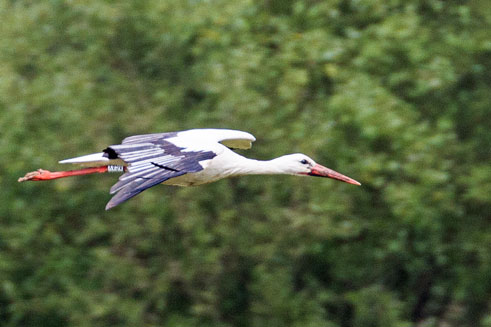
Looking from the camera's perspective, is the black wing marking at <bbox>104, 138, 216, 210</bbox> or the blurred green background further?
the blurred green background

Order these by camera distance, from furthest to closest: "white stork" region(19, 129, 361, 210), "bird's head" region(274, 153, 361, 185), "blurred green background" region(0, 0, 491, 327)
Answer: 1. "blurred green background" region(0, 0, 491, 327)
2. "bird's head" region(274, 153, 361, 185)
3. "white stork" region(19, 129, 361, 210)

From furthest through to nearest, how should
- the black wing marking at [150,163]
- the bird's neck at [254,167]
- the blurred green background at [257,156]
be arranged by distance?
the blurred green background at [257,156] → the bird's neck at [254,167] → the black wing marking at [150,163]

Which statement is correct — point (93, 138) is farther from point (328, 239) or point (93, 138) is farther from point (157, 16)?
point (328, 239)

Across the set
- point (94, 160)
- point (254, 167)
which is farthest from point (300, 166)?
point (94, 160)

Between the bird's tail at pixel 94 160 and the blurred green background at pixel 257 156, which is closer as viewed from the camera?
the bird's tail at pixel 94 160

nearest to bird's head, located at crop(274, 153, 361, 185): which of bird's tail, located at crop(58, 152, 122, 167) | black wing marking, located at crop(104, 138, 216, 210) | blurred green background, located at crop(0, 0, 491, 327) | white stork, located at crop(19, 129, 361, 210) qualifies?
white stork, located at crop(19, 129, 361, 210)

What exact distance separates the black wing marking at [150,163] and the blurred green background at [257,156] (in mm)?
3018

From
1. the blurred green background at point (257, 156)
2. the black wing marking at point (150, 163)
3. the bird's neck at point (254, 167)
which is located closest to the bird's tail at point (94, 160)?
the black wing marking at point (150, 163)

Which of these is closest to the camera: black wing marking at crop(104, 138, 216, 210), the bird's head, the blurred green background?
black wing marking at crop(104, 138, 216, 210)

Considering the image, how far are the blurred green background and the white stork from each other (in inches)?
A: 74.0

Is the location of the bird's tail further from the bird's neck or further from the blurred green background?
the blurred green background

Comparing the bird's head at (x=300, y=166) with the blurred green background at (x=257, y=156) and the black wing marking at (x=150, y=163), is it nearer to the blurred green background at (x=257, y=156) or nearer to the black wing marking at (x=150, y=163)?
the black wing marking at (x=150, y=163)

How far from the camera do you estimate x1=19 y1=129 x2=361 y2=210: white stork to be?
7038mm

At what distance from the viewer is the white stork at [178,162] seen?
7038mm
